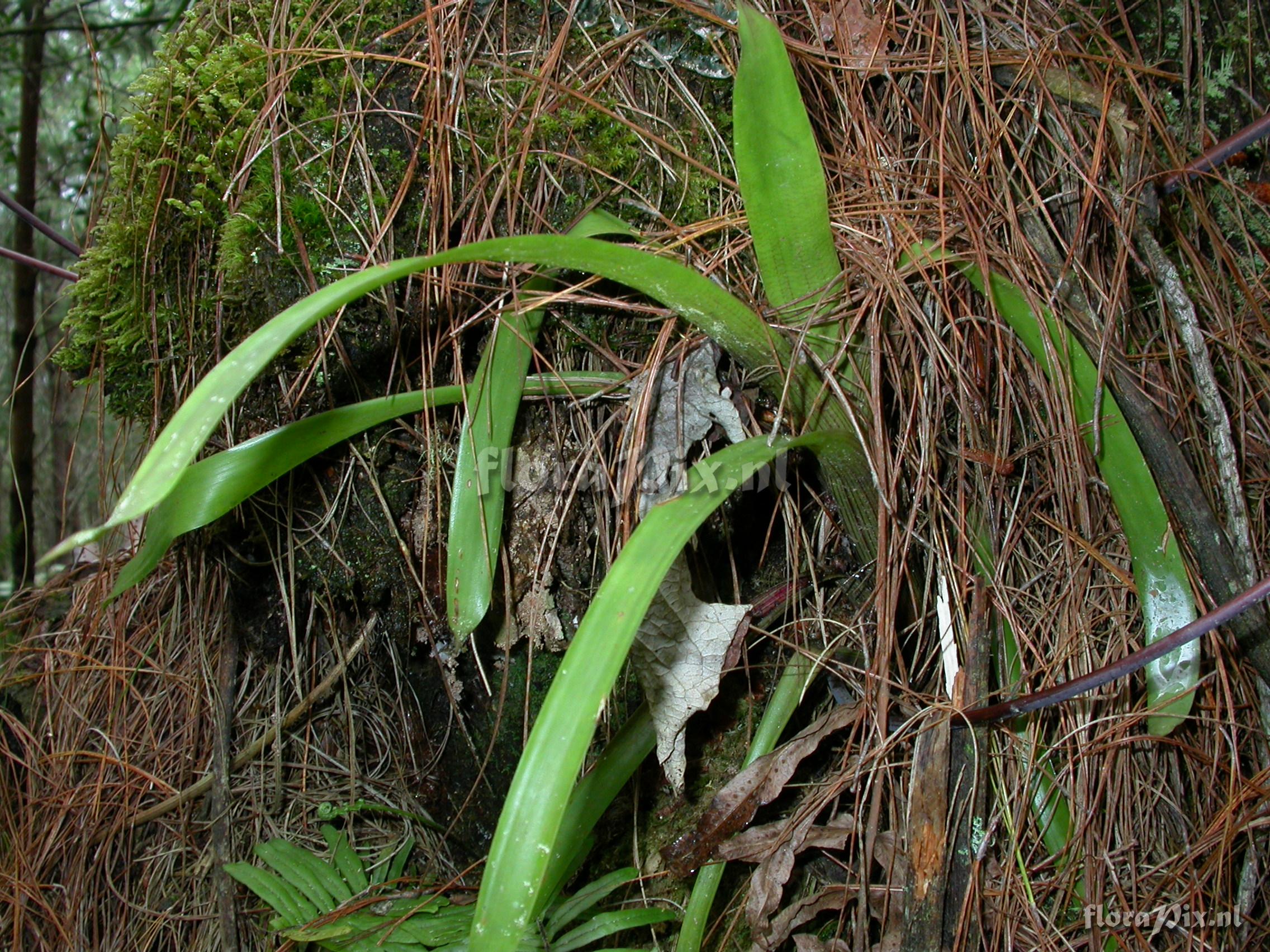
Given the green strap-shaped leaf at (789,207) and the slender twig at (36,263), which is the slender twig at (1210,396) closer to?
the green strap-shaped leaf at (789,207)

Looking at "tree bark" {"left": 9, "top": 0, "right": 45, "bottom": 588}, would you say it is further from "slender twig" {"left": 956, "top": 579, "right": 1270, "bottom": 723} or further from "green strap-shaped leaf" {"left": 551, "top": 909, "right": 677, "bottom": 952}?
"slender twig" {"left": 956, "top": 579, "right": 1270, "bottom": 723}

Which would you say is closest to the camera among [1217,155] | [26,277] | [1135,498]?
[1135,498]

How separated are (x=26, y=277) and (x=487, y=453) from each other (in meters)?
Result: 2.10

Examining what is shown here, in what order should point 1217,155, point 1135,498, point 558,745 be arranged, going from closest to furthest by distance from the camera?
point 558,745
point 1135,498
point 1217,155

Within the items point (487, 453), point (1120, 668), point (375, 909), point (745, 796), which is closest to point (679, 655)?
point (745, 796)

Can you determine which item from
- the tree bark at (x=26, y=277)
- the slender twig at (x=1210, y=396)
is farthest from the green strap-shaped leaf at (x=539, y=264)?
the tree bark at (x=26, y=277)

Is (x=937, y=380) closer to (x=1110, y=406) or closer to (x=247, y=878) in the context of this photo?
(x=1110, y=406)

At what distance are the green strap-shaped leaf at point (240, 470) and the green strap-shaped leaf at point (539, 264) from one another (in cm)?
15

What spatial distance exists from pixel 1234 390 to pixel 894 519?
59cm

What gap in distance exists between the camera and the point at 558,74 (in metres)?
1.04

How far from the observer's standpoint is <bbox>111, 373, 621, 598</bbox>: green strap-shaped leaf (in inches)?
32.8

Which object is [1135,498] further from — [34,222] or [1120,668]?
[34,222]

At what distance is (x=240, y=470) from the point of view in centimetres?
85

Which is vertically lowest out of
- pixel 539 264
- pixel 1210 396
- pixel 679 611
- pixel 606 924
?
pixel 606 924
